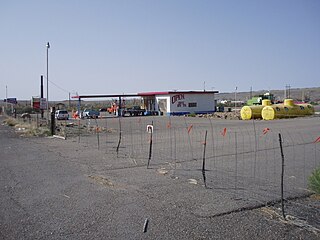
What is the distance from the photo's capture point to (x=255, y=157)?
1277 centimetres

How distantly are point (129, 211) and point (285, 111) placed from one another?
129 feet

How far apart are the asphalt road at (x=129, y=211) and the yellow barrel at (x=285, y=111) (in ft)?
107

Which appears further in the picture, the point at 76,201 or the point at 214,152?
the point at 214,152

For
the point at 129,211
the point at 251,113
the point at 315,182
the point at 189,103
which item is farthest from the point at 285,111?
the point at 129,211

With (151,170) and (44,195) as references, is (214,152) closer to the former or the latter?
(151,170)

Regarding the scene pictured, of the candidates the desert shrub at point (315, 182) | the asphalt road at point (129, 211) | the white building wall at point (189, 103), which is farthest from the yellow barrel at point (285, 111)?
the desert shrub at point (315, 182)

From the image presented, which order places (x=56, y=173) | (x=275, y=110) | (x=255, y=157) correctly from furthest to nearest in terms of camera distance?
(x=275, y=110), (x=255, y=157), (x=56, y=173)

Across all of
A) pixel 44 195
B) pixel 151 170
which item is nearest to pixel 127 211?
pixel 44 195

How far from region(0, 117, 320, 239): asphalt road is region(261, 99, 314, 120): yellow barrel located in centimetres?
3262

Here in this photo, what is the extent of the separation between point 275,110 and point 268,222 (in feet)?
120

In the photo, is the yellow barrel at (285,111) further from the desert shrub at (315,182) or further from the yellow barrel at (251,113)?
the desert shrub at (315,182)

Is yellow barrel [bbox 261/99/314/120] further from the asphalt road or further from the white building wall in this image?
the asphalt road

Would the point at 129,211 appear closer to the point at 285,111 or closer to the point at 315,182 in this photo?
the point at 315,182

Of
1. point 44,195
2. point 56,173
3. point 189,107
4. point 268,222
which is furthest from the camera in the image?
point 189,107
